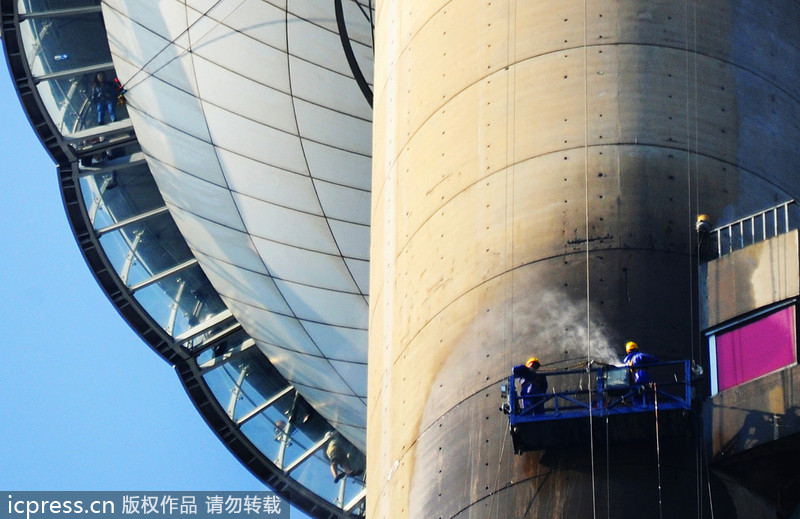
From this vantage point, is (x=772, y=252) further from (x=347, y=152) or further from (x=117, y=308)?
(x=117, y=308)

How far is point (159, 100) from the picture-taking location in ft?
131

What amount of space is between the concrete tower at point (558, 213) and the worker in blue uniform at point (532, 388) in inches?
18.5

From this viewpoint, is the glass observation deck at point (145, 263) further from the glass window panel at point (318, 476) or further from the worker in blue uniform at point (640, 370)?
the worker in blue uniform at point (640, 370)

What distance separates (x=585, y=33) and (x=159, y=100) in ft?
62.7

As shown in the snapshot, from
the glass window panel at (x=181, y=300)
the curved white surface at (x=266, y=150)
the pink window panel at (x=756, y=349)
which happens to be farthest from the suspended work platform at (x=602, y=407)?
the glass window panel at (x=181, y=300)

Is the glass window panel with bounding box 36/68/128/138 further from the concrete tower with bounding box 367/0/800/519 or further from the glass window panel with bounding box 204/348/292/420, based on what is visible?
the concrete tower with bounding box 367/0/800/519

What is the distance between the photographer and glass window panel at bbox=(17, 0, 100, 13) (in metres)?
40.4

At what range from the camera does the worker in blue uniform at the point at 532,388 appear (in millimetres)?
19969

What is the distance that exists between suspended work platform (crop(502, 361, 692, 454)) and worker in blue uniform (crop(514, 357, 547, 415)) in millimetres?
12

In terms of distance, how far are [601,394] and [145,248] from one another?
23961 mm

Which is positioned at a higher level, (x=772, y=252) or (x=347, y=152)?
(x=347, y=152)

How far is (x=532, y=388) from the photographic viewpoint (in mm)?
20062

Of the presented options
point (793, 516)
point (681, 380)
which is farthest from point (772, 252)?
point (793, 516)

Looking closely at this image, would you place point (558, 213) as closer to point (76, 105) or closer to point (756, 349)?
point (756, 349)
